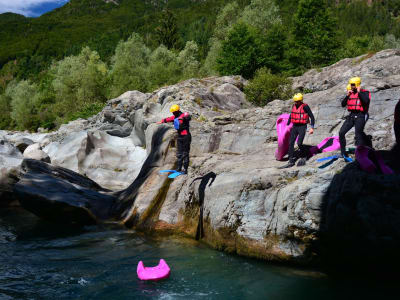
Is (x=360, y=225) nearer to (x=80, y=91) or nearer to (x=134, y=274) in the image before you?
(x=134, y=274)

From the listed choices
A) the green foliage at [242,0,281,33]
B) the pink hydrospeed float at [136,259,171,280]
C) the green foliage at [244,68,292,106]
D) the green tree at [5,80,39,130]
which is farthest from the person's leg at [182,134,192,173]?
the green tree at [5,80,39,130]

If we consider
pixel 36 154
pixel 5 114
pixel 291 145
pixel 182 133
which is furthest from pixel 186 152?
pixel 5 114

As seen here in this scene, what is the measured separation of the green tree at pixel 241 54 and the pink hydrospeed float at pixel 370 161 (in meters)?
25.2

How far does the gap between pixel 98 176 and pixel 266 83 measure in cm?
1190

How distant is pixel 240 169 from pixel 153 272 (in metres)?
A: 4.08

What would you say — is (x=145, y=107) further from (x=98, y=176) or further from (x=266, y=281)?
(x=266, y=281)

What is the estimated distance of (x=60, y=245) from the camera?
9773 millimetres

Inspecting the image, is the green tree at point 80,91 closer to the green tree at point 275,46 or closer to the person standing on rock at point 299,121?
the green tree at point 275,46

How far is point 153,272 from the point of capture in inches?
284

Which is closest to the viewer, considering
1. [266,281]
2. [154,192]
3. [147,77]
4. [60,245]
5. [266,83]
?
[266,281]

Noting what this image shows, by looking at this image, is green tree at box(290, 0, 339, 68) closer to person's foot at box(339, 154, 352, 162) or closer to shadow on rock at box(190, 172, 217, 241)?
shadow on rock at box(190, 172, 217, 241)

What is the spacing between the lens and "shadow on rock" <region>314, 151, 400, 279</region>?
252 inches

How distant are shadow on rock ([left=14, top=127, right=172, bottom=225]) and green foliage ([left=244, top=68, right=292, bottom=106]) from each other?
32.1 ft

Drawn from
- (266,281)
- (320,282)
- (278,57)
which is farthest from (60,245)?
(278,57)
